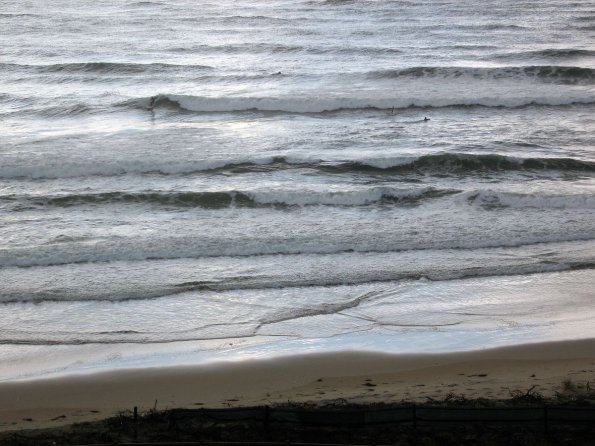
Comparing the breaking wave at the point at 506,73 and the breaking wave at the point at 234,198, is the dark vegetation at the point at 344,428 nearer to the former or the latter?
the breaking wave at the point at 234,198

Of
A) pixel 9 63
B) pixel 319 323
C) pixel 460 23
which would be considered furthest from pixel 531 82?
pixel 319 323

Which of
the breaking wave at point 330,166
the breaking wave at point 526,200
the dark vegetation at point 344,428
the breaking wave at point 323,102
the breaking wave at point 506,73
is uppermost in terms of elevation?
the breaking wave at point 506,73

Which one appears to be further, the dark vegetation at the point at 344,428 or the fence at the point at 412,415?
the fence at the point at 412,415

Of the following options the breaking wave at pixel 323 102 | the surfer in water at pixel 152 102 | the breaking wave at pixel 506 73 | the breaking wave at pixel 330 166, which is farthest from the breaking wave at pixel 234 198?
the breaking wave at pixel 506 73

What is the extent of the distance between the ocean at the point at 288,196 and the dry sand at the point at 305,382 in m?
0.37

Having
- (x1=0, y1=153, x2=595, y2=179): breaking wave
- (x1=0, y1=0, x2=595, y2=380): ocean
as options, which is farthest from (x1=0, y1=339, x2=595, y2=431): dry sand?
(x1=0, y1=153, x2=595, y2=179): breaking wave

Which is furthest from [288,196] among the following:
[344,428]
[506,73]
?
[506,73]

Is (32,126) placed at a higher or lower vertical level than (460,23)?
lower

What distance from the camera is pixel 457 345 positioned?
10.7 meters

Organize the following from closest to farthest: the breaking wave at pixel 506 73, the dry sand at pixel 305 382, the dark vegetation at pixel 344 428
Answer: the dark vegetation at pixel 344 428
the dry sand at pixel 305 382
the breaking wave at pixel 506 73

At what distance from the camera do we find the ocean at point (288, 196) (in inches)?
454

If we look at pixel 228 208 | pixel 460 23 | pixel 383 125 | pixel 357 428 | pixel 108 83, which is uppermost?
pixel 460 23

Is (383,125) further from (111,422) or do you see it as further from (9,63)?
(111,422)

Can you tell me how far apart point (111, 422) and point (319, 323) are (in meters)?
3.84
